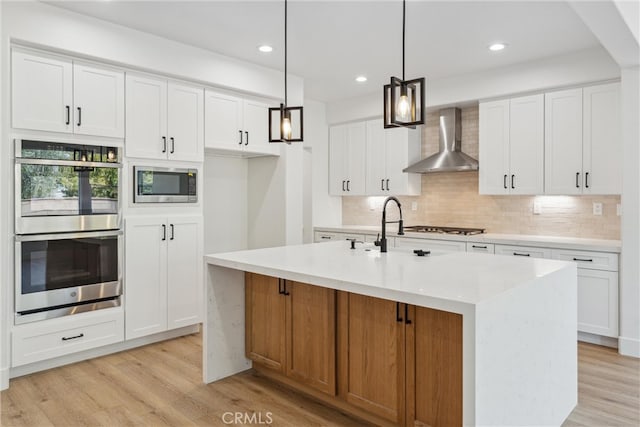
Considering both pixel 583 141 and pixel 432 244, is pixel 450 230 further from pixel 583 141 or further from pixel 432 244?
pixel 583 141

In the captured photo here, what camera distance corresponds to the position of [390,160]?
5.78 metres

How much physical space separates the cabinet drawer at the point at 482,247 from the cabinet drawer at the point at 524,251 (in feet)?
0.17

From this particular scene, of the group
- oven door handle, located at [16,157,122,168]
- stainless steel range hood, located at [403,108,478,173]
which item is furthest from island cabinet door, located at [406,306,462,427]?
stainless steel range hood, located at [403,108,478,173]

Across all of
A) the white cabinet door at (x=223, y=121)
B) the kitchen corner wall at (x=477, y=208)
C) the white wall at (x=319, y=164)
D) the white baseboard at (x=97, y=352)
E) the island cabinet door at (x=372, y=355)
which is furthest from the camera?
the white wall at (x=319, y=164)

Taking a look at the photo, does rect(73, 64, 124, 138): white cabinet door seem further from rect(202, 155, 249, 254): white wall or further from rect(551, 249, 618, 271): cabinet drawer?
rect(551, 249, 618, 271): cabinet drawer

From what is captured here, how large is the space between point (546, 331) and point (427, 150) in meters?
3.79

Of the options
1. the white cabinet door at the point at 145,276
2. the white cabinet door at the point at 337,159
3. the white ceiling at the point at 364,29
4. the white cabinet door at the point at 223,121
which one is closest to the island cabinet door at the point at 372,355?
the white cabinet door at the point at 145,276

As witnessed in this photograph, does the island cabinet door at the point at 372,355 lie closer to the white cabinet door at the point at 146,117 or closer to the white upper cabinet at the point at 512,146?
the white cabinet door at the point at 146,117

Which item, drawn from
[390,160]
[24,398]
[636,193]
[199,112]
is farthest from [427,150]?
[24,398]

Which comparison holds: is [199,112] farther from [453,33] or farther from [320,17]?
[453,33]

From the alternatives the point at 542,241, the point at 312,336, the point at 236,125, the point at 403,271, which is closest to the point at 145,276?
the point at 236,125

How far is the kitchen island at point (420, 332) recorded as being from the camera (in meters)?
1.86

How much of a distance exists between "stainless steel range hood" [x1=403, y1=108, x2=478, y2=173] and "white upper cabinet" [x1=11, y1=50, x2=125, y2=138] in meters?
3.32

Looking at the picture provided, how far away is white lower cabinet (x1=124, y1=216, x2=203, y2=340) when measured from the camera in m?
3.77
